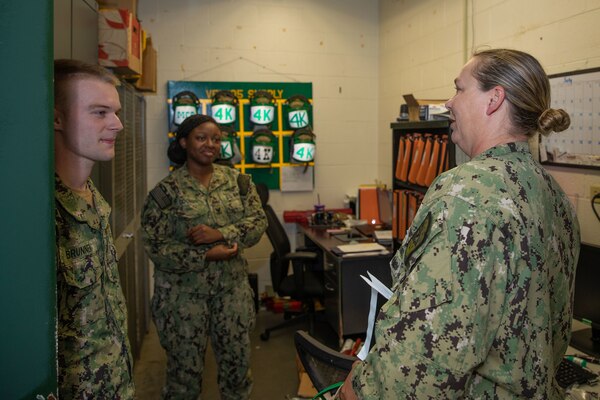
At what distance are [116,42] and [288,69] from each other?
234 centimetres

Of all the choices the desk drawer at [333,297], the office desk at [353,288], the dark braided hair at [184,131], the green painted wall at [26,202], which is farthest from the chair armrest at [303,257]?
the green painted wall at [26,202]

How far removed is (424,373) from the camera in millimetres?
950

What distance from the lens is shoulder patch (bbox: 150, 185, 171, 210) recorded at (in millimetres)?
2371

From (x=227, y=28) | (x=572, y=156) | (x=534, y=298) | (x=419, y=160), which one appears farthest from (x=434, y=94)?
(x=534, y=298)

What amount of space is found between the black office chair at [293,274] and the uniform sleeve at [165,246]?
4.39 ft

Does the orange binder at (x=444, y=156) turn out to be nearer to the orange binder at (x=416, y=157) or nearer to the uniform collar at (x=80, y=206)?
the orange binder at (x=416, y=157)

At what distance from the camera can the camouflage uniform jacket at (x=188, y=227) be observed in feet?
7.69

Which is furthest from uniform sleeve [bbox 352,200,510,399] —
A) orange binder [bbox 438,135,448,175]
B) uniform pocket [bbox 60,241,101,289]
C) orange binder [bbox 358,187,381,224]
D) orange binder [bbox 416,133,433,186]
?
orange binder [bbox 358,187,381,224]

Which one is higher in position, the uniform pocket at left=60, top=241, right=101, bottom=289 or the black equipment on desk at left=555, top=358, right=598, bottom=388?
the uniform pocket at left=60, top=241, right=101, bottom=289

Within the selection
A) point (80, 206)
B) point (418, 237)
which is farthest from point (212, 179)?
point (418, 237)

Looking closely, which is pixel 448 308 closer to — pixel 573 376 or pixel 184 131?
pixel 573 376

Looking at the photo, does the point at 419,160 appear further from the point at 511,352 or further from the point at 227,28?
the point at 227,28

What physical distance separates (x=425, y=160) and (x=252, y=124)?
2126 millimetres

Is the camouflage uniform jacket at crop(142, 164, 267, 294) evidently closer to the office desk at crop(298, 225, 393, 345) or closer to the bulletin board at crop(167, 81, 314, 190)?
the office desk at crop(298, 225, 393, 345)
